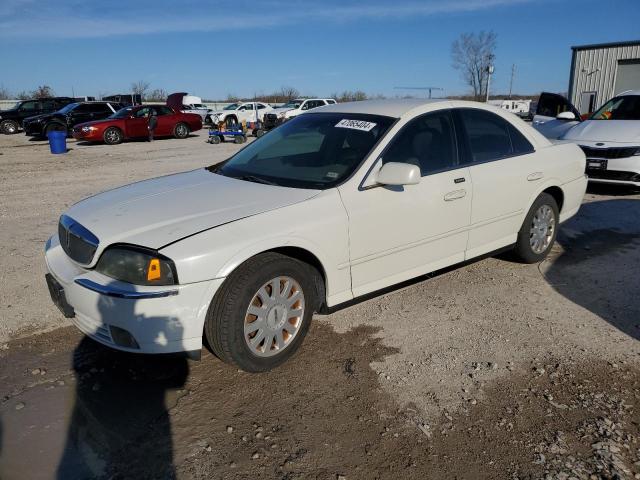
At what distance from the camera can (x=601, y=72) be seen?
2347 centimetres

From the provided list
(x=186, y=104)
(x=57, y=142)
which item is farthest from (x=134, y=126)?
(x=186, y=104)

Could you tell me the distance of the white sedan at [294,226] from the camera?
286 cm

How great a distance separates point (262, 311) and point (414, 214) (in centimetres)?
136

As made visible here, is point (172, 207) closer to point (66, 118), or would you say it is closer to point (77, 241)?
point (77, 241)

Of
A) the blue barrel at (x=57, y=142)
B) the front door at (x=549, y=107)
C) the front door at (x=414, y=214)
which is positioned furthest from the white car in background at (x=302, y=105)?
the front door at (x=414, y=214)

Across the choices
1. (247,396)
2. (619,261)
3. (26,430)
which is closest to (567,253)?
(619,261)

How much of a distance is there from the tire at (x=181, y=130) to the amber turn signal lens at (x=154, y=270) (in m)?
20.6

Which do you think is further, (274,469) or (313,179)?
(313,179)

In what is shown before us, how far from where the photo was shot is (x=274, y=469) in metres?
2.45

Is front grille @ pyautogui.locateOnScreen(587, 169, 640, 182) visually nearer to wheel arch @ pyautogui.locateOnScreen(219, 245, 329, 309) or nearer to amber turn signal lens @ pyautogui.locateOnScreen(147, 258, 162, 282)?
wheel arch @ pyautogui.locateOnScreen(219, 245, 329, 309)

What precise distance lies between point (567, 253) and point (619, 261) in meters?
0.50

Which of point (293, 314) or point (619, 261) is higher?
point (293, 314)

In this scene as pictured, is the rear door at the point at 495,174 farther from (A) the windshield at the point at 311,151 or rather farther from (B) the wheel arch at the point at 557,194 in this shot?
(A) the windshield at the point at 311,151

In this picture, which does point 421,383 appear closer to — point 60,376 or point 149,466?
point 149,466
